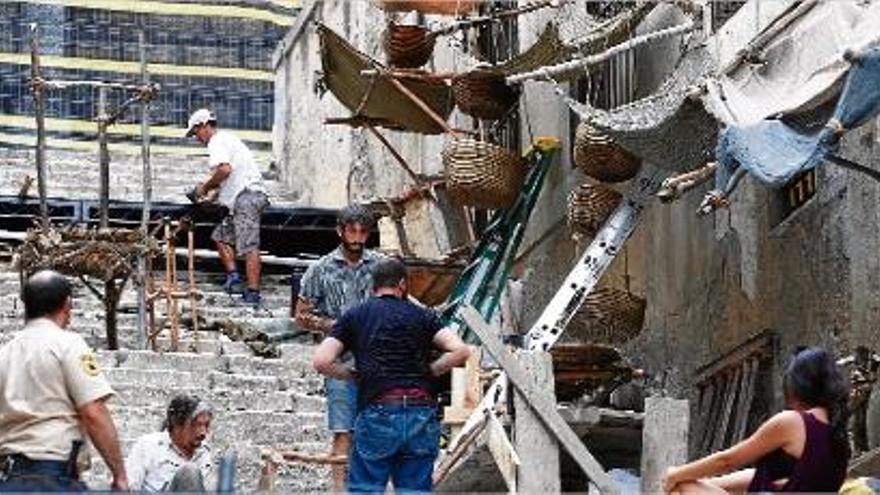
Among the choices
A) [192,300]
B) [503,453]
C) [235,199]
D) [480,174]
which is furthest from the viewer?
[235,199]

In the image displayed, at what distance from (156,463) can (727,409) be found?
4990mm

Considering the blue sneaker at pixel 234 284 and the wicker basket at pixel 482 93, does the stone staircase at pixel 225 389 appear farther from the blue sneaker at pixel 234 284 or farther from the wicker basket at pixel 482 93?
the wicker basket at pixel 482 93

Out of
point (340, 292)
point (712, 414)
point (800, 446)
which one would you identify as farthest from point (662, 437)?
point (712, 414)

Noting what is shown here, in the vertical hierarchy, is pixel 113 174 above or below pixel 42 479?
above

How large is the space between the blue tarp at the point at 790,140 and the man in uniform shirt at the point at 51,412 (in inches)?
157

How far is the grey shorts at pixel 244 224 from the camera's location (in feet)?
71.9

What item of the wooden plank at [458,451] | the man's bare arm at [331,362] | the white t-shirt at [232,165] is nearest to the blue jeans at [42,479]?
the man's bare arm at [331,362]

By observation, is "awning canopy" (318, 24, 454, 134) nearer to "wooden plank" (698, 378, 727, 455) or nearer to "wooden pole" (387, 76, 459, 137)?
"wooden pole" (387, 76, 459, 137)

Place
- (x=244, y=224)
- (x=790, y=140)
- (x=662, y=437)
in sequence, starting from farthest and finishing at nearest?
(x=244, y=224) < (x=790, y=140) < (x=662, y=437)

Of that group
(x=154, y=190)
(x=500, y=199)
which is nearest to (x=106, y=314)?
(x=500, y=199)

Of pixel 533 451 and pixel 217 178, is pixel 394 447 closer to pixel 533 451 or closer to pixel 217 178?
pixel 533 451

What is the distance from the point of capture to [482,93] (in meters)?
20.4

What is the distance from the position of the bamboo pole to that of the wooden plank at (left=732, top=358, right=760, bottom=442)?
2027 millimetres

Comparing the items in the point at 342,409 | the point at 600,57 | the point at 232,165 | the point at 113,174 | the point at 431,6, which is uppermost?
the point at 431,6
